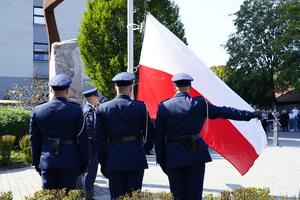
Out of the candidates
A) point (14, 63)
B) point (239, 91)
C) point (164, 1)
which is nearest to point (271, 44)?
point (239, 91)

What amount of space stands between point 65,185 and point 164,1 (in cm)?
1753

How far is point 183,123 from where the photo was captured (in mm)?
4316

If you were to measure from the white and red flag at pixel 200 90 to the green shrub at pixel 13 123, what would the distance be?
9.33 m

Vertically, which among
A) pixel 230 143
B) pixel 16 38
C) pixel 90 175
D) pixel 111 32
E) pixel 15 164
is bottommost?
A: pixel 15 164

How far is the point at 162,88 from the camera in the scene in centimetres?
608

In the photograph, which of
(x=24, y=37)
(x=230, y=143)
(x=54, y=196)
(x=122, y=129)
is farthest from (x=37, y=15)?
(x=54, y=196)

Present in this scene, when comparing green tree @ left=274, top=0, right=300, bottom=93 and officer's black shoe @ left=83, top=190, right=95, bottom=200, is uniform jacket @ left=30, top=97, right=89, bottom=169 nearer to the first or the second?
officer's black shoe @ left=83, top=190, right=95, bottom=200

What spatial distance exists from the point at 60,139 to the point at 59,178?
1.62 feet

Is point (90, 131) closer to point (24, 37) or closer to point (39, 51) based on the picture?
point (24, 37)

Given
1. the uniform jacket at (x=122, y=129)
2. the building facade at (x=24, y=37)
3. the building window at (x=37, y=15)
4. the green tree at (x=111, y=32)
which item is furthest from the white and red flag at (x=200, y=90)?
the building window at (x=37, y=15)

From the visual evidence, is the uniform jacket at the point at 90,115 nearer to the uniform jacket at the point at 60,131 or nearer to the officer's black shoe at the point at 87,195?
the officer's black shoe at the point at 87,195

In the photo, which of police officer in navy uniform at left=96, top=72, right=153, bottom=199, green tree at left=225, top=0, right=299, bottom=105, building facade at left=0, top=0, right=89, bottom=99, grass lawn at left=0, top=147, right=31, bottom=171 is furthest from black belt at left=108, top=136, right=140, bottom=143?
green tree at left=225, top=0, right=299, bottom=105

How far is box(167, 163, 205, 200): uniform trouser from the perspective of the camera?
4.23 meters

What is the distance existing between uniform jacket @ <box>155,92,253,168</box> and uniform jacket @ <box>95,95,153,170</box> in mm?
206
